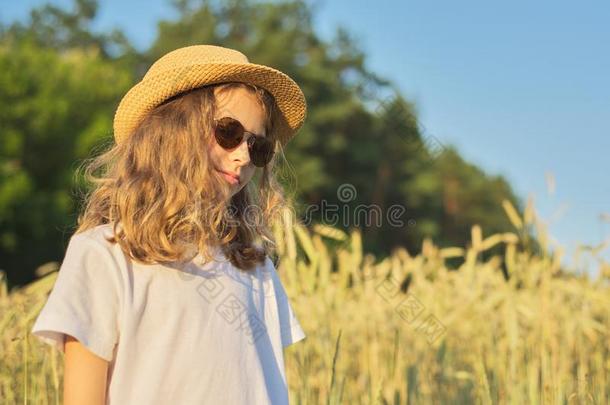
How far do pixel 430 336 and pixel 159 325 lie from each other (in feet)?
6.46

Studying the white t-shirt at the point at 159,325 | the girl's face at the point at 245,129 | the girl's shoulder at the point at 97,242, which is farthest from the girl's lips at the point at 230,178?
the girl's shoulder at the point at 97,242

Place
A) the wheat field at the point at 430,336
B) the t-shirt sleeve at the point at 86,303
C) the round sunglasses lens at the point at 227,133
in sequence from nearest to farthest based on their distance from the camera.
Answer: the t-shirt sleeve at the point at 86,303
the round sunglasses lens at the point at 227,133
the wheat field at the point at 430,336

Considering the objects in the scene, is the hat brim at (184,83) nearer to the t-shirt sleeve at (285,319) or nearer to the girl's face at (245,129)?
the girl's face at (245,129)

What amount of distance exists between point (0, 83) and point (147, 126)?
1525cm

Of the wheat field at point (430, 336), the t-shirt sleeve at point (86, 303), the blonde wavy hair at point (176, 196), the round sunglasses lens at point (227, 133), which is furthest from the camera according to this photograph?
the wheat field at point (430, 336)

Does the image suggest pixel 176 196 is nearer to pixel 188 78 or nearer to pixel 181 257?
pixel 181 257

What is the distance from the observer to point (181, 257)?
149 cm

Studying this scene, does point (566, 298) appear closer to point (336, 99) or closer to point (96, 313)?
point (96, 313)

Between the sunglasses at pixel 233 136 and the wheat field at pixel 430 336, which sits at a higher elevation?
the sunglasses at pixel 233 136

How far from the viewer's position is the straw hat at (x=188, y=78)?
167 centimetres

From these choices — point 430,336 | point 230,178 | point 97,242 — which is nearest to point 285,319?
point 230,178

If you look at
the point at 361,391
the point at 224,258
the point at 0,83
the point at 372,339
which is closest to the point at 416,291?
the point at 372,339

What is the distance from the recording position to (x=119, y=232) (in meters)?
1.47

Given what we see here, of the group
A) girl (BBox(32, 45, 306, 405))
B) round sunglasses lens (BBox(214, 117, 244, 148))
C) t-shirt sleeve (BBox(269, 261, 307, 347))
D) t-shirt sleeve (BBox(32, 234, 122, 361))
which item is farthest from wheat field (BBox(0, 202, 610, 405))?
t-shirt sleeve (BBox(32, 234, 122, 361))
